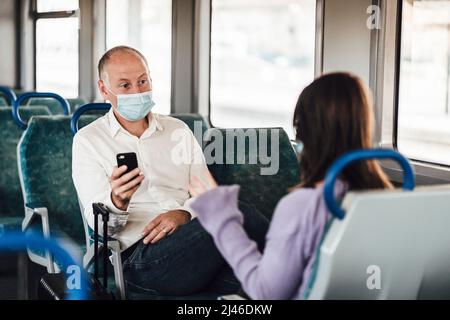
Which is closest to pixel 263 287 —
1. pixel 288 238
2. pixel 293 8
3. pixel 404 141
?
pixel 288 238

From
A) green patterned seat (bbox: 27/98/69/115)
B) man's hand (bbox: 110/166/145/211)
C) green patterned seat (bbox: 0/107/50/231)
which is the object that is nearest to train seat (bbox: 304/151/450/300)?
man's hand (bbox: 110/166/145/211)

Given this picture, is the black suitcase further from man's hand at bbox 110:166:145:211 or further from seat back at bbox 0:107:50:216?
seat back at bbox 0:107:50:216

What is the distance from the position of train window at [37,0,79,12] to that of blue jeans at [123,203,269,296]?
13.6ft

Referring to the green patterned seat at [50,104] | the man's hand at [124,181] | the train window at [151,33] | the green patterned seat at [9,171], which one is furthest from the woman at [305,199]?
the green patterned seat at [50,104]

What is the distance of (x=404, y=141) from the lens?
3.04m

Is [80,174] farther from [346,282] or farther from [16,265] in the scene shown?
[16,265]

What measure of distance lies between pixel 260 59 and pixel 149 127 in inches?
58.6

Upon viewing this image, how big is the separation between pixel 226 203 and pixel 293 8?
221cm

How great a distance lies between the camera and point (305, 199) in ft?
4.88

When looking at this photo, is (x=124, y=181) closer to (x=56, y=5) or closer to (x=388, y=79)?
(x=388, y=79)

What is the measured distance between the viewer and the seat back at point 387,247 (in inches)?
55.4

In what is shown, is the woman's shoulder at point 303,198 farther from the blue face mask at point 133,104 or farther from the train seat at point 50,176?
the train seat at point 50,176

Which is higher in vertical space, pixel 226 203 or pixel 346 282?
pixel 226 203

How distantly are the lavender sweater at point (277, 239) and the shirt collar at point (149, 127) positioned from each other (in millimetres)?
1034
